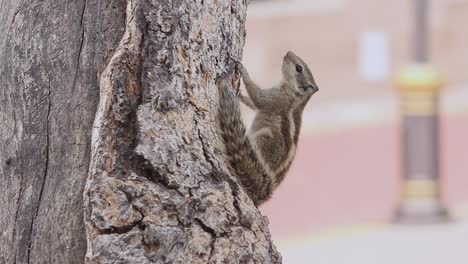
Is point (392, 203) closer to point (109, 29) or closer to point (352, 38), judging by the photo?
point (352, 38)

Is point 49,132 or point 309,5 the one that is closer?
point 49,132

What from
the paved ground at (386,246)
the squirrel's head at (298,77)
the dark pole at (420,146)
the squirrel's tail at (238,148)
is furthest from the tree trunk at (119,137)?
the dark pole at (420,146)

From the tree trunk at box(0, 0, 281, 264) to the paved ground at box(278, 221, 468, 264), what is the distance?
579 cm

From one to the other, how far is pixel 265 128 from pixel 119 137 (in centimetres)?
125

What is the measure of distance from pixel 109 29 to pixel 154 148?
35 cm

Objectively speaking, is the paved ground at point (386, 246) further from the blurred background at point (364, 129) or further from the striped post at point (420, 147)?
the striped post at point (420, 147)

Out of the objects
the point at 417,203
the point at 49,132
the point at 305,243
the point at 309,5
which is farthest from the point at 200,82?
the point at 309,5

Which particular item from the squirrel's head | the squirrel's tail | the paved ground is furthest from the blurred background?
the squirrel's tail

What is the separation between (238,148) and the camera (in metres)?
3.37

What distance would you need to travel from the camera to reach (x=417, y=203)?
1030 cm

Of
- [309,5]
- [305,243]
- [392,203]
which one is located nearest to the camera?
[305,243]

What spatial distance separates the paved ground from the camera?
891 cm

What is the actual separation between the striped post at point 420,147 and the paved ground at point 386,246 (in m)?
0.20

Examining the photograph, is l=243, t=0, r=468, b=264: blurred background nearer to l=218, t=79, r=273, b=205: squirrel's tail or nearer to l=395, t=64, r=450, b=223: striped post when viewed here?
l=395, t=64, r=450, b=223: striped post
